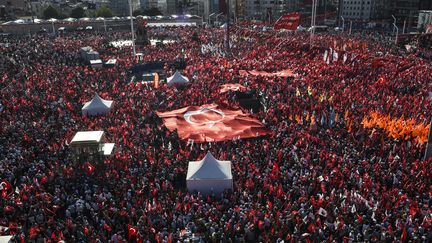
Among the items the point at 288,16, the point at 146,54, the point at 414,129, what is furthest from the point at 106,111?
the point at 288,16

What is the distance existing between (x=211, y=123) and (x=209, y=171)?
601cm

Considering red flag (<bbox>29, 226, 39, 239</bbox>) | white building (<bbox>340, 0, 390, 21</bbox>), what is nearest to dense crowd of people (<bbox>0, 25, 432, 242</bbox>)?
red flag (<bbox>29, 226, 39, 239</bbox>)

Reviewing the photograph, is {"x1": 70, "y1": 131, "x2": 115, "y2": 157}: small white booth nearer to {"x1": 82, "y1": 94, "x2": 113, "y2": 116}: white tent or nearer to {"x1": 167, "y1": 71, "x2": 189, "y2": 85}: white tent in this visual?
{"x1": 82, "y1": 94, "x2": 113, "y2": 116}: white tent

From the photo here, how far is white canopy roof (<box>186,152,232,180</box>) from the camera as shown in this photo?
12.2 meters

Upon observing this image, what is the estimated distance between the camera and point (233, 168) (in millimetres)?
13438

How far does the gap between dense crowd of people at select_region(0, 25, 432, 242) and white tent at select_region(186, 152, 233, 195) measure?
30 cm

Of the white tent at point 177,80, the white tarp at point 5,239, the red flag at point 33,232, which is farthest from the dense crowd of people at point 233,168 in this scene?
the white tent at point 177,80

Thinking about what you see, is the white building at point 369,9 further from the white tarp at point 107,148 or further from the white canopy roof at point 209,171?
the white canopy roof at point 209,171

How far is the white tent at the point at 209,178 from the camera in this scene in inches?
480

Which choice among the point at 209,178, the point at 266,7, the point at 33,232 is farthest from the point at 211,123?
the point at 266,7

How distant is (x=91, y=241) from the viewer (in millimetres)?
9609

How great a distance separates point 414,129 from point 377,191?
19.0 ft

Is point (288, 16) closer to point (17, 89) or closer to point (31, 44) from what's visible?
point (17, 89)

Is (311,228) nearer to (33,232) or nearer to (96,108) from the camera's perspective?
(33,232)
